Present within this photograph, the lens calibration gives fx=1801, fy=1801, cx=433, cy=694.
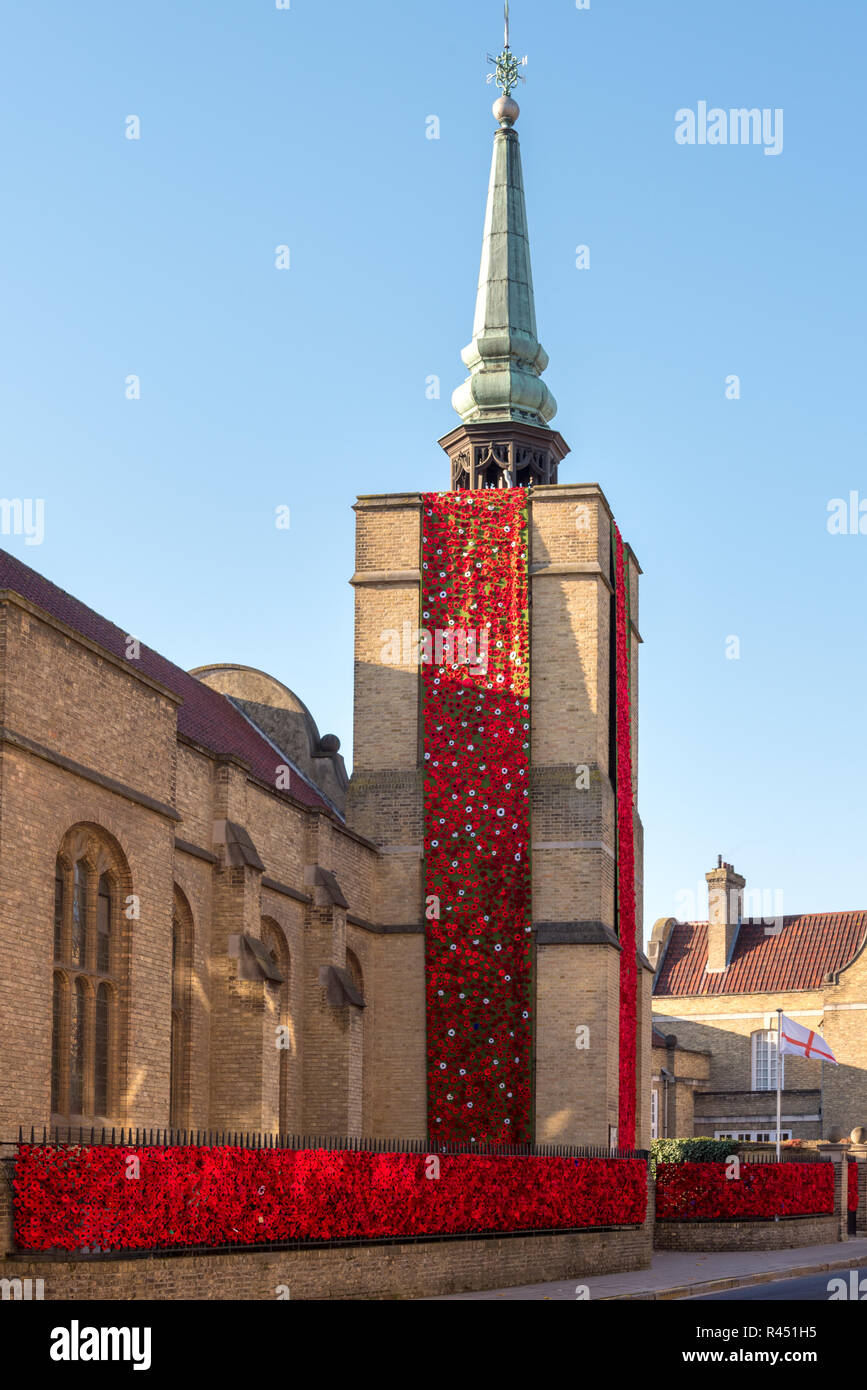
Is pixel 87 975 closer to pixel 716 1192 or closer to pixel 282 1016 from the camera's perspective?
pixel 282 1016

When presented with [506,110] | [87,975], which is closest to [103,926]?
[87,975]

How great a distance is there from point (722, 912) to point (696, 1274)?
134 ft

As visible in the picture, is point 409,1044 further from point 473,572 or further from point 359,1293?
point 359,1293

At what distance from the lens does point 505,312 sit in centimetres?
4156

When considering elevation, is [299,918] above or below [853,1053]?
above

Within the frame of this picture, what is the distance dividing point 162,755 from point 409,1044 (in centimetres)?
1249

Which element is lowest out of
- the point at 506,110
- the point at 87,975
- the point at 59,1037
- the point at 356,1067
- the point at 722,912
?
the point at 356,1067

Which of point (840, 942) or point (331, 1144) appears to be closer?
point (331, 1144)

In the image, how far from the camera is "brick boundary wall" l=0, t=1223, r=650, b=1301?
1817 centimetres

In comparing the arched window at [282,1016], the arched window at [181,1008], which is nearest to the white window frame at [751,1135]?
the arched window at [282,1016]

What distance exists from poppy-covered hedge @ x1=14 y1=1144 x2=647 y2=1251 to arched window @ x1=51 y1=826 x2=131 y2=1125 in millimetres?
2908

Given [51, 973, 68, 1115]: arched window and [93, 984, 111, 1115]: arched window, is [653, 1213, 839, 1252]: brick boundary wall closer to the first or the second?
[93, 984, 111, 1115]: arched window

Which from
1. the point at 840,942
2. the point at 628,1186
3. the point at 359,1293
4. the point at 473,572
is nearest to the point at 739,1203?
the point at 628,1186

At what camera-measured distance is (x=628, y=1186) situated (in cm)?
3189
